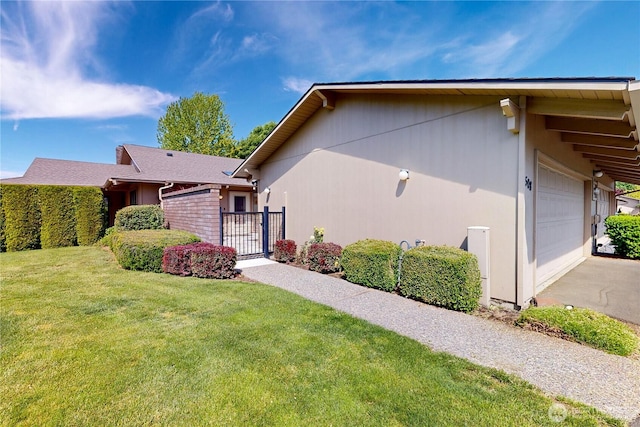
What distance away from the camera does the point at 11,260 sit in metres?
9.42

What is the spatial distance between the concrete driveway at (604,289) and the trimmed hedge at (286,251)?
6.37 meters

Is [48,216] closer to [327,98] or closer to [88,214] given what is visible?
[88,214]

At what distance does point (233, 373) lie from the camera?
2957 millimetres

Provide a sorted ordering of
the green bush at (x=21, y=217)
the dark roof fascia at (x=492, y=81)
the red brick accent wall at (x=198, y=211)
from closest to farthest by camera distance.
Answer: the dark roof fascia at (x=492, y=81)
the red brick accent wall at (x=198, y=211)
the green bush at (x=21, y=217)

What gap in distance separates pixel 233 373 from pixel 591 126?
7.46m

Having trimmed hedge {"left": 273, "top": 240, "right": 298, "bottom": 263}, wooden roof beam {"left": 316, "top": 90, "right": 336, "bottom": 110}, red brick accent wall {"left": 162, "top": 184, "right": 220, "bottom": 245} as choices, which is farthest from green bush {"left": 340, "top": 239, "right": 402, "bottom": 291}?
red brick accent wall {"left": 162, "top": 184, "right": 220, "bottom": 245}

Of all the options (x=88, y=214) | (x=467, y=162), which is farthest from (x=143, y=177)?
(x=467, y=162)

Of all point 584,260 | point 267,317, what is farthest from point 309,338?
point 584,260

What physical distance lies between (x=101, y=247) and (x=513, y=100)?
1528cm

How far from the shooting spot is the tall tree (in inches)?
1373

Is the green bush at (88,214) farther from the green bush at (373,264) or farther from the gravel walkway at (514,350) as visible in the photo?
the green bush at (373,264)

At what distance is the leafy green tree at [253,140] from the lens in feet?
107

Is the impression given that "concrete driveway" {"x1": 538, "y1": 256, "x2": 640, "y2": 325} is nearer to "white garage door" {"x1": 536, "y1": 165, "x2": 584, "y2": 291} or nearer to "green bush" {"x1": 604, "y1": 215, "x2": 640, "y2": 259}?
"white garage door" {"x1": 536, "y1": 165, "x2": 584, "y2": 291}

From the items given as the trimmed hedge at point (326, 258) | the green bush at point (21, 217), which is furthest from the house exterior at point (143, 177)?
the trimmed hedge at point (326, 258)
